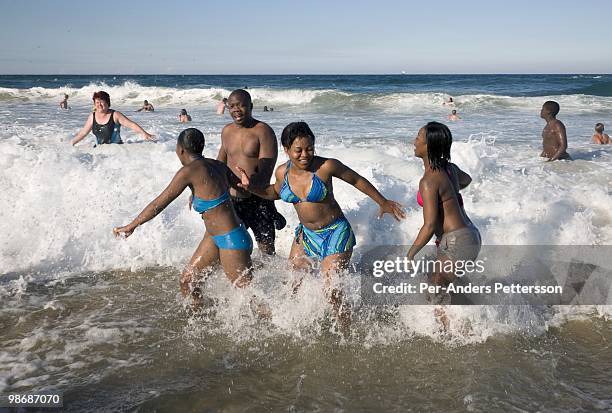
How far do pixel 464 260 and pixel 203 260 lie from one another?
1.99 metres

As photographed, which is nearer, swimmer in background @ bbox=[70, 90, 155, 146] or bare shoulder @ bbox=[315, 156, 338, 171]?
bare shoulder @ bbox=[315, 156, 338, 171]

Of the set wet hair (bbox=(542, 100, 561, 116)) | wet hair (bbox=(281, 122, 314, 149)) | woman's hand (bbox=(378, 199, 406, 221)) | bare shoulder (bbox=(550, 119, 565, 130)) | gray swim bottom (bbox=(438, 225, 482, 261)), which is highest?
wet hair (bbox=(542, 100, 561, 116))

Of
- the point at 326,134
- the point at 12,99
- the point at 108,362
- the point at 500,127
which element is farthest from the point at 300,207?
the point at 12,99

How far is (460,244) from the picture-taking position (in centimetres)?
373

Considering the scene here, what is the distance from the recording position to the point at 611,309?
462 cm

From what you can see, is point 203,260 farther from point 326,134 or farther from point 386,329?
point 326,134

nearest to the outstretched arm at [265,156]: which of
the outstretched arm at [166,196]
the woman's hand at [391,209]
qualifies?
the outstretched arm at [166,196]

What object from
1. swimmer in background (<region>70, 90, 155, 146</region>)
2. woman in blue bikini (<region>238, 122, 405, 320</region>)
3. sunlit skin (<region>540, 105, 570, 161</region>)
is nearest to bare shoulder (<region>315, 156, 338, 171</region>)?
woman in blue bikini (<region>238, 122, 405, 320</region>)

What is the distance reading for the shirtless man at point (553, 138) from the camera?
967cm

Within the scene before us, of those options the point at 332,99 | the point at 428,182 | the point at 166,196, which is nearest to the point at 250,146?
the point at 166,196

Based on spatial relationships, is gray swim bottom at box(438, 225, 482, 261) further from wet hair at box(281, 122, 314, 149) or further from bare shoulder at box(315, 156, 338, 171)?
wet hair at box(281, 122, 314, 149)

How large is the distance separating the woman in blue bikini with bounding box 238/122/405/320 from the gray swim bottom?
1.30 ft

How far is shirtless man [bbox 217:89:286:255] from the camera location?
15.2 ft

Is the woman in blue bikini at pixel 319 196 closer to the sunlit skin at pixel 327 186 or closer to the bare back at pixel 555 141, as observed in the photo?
the sunlit skin at pixel 327 186
